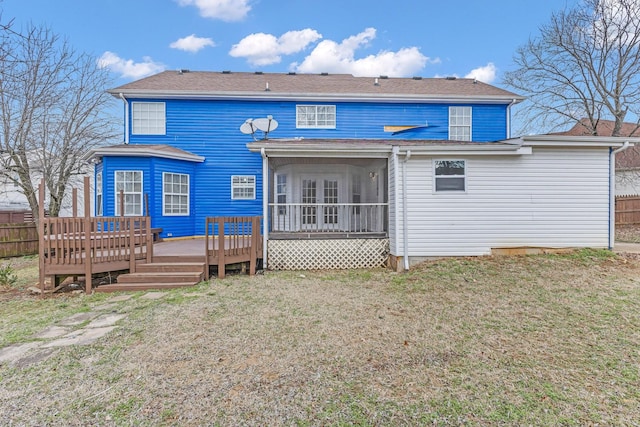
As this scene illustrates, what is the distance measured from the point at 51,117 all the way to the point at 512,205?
1653 centimetres

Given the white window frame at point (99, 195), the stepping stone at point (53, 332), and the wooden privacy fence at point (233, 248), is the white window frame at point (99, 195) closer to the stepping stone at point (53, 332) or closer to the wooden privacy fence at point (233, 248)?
the wooden privacy fence at point (233, 248)

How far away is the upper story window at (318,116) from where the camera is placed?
12.0 m

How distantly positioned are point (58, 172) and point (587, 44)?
2444 cm

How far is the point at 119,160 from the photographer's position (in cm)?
964

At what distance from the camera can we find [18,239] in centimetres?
1115

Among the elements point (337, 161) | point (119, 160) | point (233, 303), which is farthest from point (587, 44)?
point (119, 160)

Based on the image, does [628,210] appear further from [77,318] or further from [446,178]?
[77,318]

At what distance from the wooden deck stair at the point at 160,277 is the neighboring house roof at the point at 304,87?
7.18 metres

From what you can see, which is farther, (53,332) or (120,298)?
(120,298)

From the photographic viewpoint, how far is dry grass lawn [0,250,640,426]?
94.6 inches

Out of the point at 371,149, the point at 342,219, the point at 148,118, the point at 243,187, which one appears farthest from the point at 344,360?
the point at 148,118

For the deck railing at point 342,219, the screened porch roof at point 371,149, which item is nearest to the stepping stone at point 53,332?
the deck railing at point 342,219

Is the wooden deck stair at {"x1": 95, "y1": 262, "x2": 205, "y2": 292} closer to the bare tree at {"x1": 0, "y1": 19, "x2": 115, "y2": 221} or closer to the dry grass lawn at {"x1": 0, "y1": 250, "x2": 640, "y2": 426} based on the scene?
the dry grass lawn at {"x1": 0, "y1": 250, "x2": 640, "y2": 426}

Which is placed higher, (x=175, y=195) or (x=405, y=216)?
(x=175, y=195)
